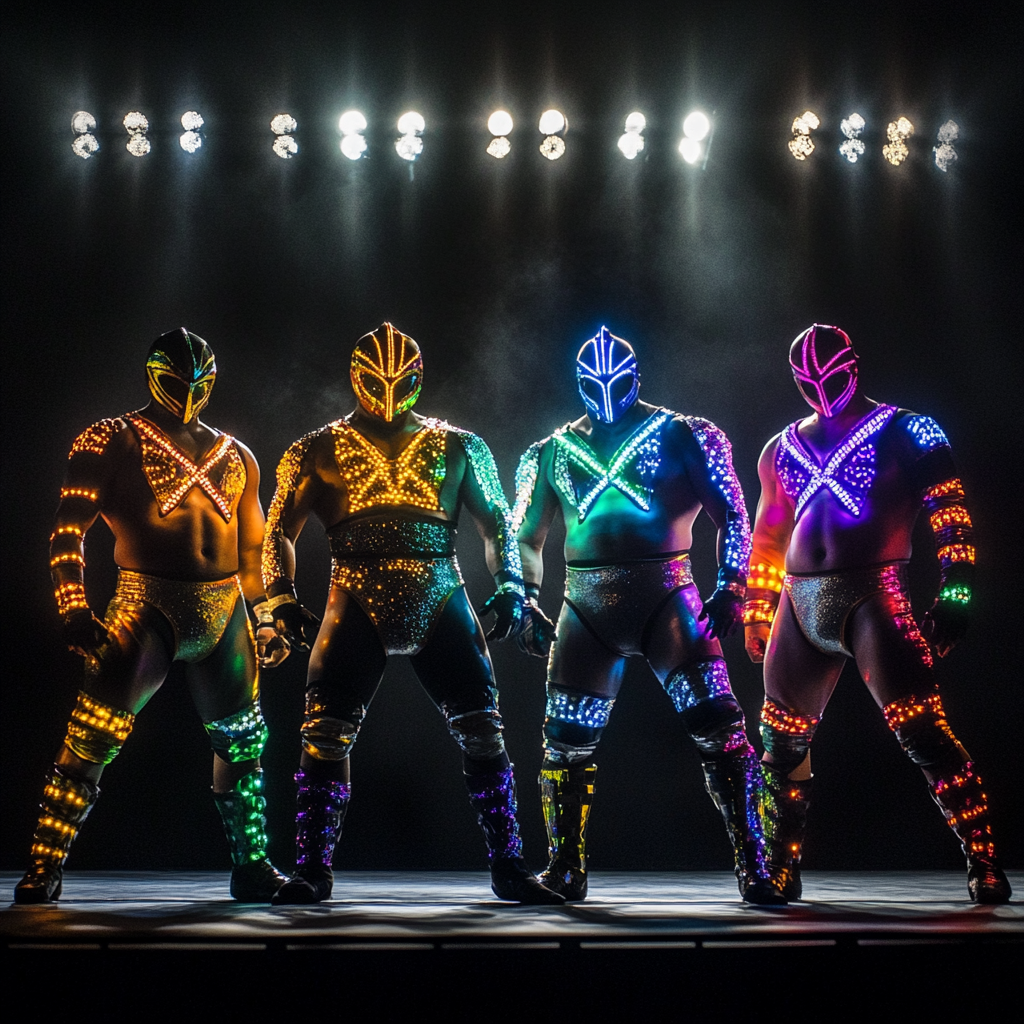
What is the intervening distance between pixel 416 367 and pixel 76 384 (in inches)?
85.6

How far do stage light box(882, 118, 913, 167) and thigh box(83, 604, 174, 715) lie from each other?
367 cm

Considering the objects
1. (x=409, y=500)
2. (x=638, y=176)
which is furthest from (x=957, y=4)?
(x=409, y=500)

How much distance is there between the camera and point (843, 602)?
304 cm

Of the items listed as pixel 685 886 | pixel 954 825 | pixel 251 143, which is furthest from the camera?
pixel 251 143

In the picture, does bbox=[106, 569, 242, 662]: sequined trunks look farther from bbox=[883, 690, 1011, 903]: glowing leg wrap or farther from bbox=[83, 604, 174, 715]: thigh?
bbox=[883, 690, 1011, 903]: glowing leg wrap

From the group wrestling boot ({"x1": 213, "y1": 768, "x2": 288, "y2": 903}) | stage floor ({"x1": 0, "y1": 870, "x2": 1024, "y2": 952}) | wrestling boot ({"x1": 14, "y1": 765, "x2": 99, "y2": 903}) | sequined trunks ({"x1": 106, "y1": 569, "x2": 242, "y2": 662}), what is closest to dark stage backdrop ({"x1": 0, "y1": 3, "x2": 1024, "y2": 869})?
stage floor ({"x1": 0, "y1": 870, "x2": 1024, "y2": 952})

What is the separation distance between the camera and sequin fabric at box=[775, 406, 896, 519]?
10.3 ft

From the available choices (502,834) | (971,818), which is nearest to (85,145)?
(502,834)

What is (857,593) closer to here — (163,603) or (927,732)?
(927,732)

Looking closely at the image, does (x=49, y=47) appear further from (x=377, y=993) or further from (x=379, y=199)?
(x=377, y=993)

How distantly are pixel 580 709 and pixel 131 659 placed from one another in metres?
1.37

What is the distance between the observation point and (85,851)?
4.29 meters

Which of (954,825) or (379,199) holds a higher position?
(379,199)

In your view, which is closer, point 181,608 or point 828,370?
point 181,608
